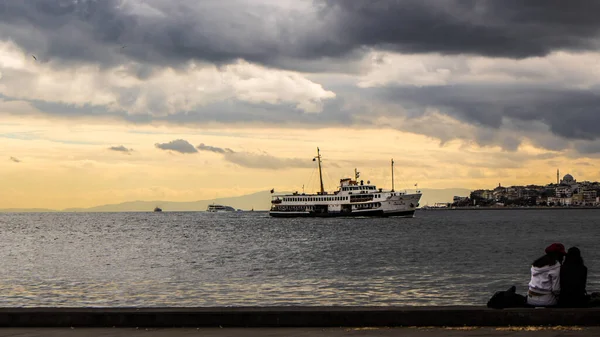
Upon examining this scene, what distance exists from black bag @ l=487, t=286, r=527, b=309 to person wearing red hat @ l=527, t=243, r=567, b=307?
0.57 ft

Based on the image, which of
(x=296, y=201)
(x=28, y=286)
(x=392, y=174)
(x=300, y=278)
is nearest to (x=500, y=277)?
(x=300, y=278)

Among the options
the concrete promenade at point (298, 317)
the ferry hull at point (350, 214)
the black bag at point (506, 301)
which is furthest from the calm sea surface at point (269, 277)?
the ferry hull at point (350, 214)

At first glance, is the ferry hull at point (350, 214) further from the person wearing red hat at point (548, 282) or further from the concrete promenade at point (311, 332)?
Answer: the concrete promenade at point (311, 332)

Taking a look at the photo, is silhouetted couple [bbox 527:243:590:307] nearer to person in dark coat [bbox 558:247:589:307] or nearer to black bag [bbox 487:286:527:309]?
person in dark coat [bbox 558:247:589:307]

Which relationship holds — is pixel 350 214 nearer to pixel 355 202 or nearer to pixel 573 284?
pixel 355 202

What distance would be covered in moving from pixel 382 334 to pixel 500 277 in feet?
87.1

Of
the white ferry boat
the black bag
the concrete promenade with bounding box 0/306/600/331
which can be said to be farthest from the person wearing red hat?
the white ferry boat

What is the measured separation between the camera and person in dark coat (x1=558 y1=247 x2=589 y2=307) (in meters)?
13.3

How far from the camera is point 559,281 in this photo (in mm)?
13469

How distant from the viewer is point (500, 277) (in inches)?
1463

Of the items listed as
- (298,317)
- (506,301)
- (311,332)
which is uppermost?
(506,301)

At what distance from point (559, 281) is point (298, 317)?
14.9 feet

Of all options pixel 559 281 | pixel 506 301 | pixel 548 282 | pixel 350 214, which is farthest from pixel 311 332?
pixel 350 214

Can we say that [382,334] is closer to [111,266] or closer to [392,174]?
[111,266]
